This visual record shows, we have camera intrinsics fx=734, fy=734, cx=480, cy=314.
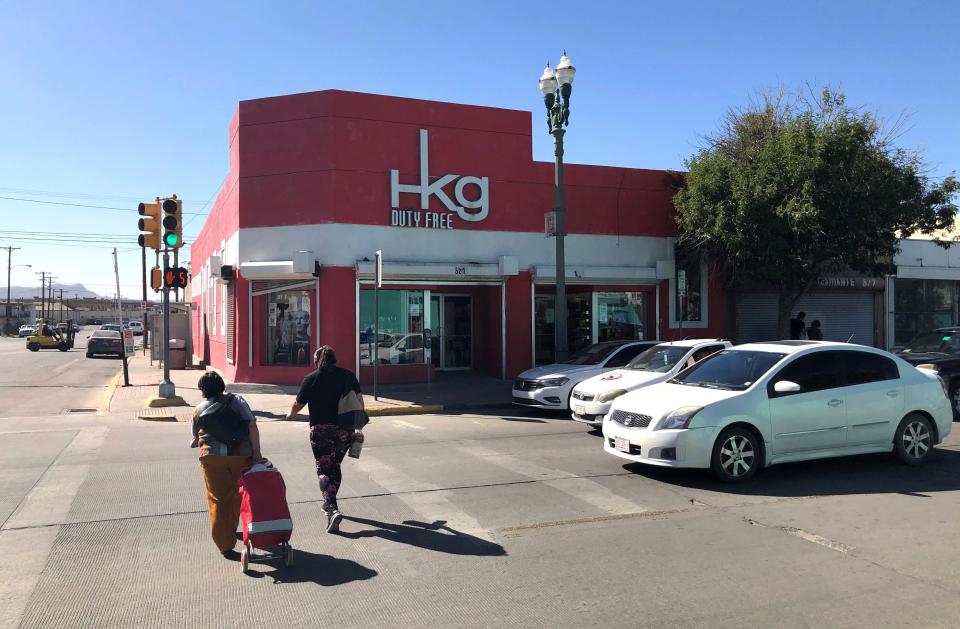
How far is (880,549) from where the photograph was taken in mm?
5812

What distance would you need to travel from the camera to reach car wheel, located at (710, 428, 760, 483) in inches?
312

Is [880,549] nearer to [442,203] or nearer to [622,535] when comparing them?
[622,535]

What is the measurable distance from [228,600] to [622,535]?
3.19 meters

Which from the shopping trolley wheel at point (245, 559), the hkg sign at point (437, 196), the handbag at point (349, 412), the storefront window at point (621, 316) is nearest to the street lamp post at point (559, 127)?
the hkg sign at point (437, 196)

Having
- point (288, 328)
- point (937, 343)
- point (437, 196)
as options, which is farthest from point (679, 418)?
point (288, 328)

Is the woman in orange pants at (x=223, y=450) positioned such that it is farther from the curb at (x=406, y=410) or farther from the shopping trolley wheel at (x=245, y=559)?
the curb at (x=406, y=410)

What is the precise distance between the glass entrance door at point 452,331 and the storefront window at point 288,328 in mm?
3915

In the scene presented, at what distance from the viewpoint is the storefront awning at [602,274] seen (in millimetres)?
19578

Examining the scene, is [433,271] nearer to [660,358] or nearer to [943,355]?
[660,358]

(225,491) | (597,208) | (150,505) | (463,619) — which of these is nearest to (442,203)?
(597,208)

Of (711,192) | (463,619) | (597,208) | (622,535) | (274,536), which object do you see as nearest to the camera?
(463,619)

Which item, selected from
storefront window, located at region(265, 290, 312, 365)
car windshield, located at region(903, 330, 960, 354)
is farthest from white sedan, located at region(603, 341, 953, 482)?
storefront window, located at region(265, 290, 312, 365)

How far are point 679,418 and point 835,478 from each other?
2.05 m

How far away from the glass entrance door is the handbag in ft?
46.2
